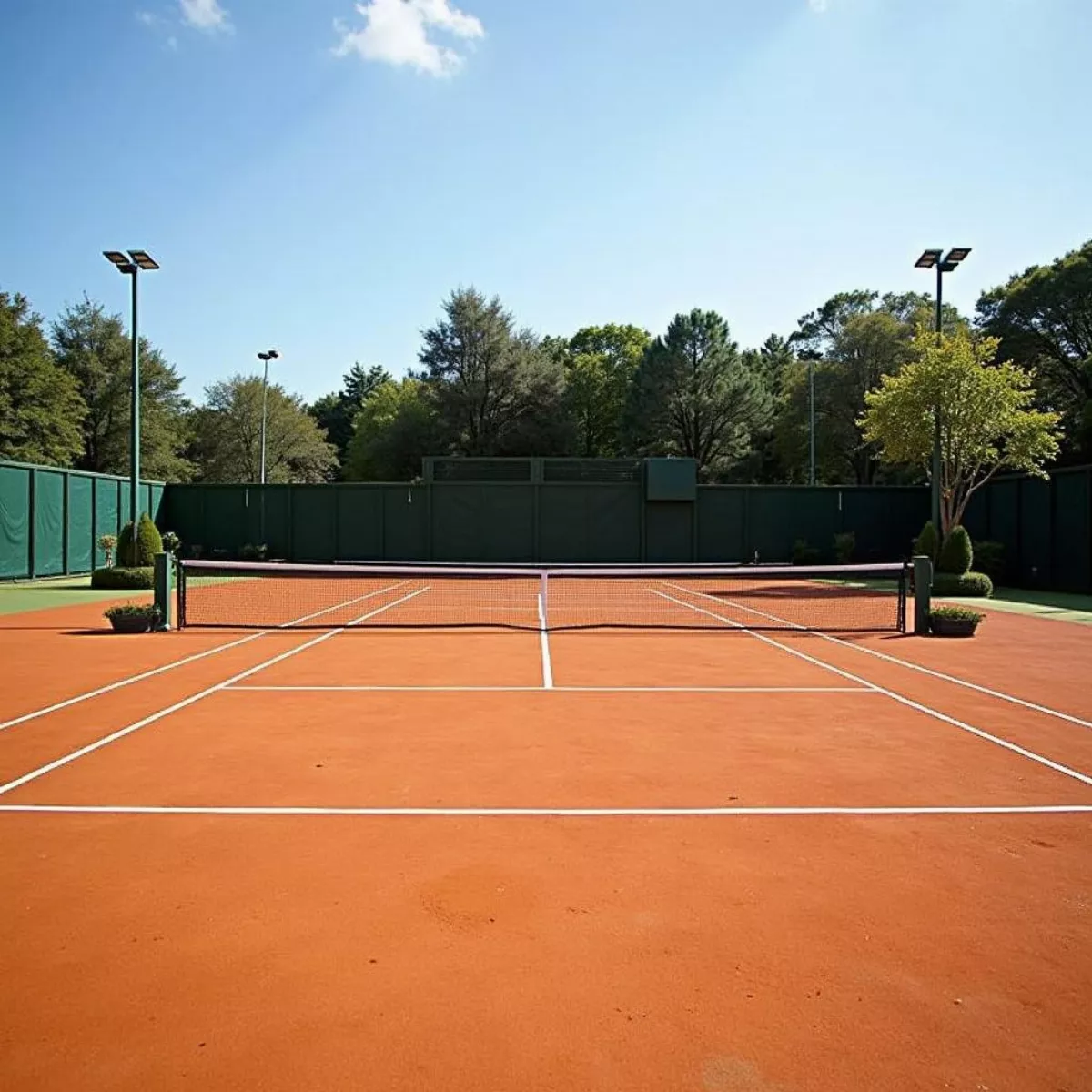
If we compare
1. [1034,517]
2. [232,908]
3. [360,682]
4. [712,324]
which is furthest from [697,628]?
[712,324]

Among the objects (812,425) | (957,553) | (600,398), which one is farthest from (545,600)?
(600,398)

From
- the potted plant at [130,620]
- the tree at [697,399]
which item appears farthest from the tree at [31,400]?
the tree at [697,399]

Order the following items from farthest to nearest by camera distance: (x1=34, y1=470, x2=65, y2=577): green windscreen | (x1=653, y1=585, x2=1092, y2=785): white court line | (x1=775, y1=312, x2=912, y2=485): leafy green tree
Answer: (x1=775, y1=312, x2=912, y2=485): leafy green tree < (x1=34, y1=470, x2=65, y2=577): green windscreen < (x1=653, y1=585, x2=1092, y2=785): white court line

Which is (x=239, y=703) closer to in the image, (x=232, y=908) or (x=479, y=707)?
(x=479, y=707)

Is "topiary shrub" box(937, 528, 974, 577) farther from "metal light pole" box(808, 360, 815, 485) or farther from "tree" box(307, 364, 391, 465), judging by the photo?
"tree" box(307, 364, 391, 465)

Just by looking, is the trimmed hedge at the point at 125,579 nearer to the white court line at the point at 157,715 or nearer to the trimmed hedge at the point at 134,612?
the trimmed hedge at the point at 134,612

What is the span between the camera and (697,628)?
16.3m

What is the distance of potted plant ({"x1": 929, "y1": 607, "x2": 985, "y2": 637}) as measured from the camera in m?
15.1

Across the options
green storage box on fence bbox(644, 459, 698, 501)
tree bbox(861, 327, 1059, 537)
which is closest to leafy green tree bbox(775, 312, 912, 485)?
green storage box on fence bbox(644, 459, 698, 501)

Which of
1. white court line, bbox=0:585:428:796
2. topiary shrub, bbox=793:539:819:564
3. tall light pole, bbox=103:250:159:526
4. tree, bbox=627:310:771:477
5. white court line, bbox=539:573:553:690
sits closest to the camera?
white court line, bbox=0:585:428:796

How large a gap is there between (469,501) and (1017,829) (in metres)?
32.9

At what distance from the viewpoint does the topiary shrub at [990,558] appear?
90.5ft

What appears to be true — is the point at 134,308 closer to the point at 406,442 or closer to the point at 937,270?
the point at 937,270

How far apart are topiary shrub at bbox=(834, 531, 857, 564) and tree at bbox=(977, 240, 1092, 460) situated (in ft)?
40.0
